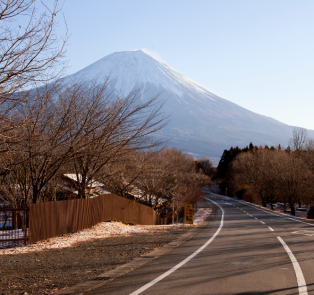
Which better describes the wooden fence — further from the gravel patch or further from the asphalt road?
the asphalt road

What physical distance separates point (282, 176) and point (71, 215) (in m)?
36.8

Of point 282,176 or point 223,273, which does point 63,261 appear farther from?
point 282,176

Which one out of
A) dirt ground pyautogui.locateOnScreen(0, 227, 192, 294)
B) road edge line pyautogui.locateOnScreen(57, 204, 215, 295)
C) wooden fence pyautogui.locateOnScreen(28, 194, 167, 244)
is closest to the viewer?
road edge line pyautogui.locateOnScreen(57, 204, 215, 295)

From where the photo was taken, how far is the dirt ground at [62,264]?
223 inches

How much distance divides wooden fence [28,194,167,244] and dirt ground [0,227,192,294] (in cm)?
145

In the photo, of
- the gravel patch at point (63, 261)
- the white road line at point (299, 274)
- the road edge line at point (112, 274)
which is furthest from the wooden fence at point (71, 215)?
the white road line at point (299, 274)

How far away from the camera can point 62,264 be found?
7.32 metres

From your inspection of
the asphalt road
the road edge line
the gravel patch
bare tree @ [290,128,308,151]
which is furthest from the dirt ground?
bare tree @ [290,128,308,151]

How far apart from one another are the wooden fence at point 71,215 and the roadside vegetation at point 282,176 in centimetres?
2474

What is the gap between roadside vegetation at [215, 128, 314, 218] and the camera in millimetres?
42188

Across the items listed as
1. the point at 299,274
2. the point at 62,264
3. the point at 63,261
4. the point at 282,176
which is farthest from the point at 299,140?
the point at 62,264

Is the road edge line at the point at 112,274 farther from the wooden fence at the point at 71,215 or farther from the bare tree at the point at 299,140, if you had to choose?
the bare tree at the point at 299,140

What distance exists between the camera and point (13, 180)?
16.3m

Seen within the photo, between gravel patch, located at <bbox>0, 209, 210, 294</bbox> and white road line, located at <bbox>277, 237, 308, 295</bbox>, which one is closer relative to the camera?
white road line, located at <bbox>277, 237, 308, 295</bbox>
